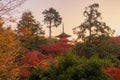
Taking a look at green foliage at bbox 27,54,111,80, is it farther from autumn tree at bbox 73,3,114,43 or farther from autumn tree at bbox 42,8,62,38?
autumn tree at bbox 42,8,62,38

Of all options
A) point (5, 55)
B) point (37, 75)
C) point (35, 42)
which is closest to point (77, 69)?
point (37, 75)

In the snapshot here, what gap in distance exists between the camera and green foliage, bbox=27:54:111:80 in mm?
19734

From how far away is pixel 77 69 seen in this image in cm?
1998

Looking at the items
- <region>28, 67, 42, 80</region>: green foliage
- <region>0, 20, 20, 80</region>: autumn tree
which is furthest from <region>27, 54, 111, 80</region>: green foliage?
<region>0, 20, 20, 80</region>: autumn tree

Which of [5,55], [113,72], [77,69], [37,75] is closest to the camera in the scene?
[5,55]

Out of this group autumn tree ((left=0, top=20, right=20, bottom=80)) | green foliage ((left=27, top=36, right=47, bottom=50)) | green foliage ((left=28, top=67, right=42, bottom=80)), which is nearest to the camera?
autumn tree ((left=0, top=20, right=20, bottom=80))

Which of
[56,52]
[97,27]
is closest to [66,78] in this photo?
[97,27]

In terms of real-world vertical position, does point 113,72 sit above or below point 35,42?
below

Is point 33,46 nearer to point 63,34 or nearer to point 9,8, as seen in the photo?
point 63,34

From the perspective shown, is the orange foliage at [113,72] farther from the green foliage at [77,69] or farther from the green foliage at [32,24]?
the green foliage at [32,24]

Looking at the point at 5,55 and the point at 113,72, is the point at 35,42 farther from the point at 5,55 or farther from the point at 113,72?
the point at 5,55

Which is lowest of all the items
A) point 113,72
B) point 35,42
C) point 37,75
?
point 37,75

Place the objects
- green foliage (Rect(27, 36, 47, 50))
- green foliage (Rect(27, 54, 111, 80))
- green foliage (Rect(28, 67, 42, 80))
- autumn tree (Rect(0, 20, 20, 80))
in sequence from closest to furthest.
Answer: autumn tree (Rect(0, 20, 20, 80)) → green foliage (Rect(27, 54, 111, 80)) → green foliage (Rect(28, 67, 42, 80)) → green foliage (Rect(27, 36, 47, 50))

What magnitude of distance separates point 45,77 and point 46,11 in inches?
1277
